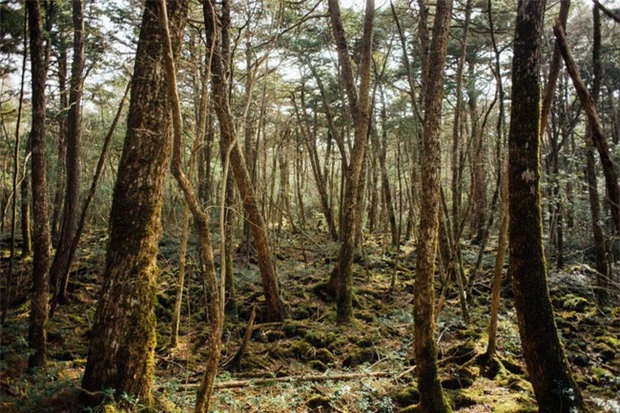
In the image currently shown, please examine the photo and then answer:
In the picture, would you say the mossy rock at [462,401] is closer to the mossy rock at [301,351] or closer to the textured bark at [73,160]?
the mossy rock at [301,351]

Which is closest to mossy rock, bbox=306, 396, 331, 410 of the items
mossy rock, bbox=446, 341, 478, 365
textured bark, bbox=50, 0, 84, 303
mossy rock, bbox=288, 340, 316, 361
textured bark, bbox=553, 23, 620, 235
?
mossy rock, bbox=288, 340, 316, 361

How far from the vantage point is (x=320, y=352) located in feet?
26.6

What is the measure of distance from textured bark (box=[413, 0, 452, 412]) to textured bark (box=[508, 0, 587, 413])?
35.1 inches

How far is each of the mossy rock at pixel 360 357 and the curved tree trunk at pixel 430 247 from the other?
8.32 ft

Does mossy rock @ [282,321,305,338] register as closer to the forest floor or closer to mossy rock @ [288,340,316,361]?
the forest floor

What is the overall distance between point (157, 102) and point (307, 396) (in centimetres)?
457

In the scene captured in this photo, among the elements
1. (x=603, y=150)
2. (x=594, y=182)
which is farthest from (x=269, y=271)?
(x=594, y=182)

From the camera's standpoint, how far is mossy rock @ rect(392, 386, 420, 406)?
613 centimetres

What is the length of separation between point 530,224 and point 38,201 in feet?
22.3

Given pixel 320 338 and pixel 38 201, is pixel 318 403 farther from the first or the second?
pixel 38 201

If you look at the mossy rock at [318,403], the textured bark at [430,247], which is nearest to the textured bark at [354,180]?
the mossy rock at [318,403]

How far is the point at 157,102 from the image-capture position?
16.2 ft

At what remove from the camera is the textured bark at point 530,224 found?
→ 182 inches

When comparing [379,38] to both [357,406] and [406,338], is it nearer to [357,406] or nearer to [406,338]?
[406,338]
